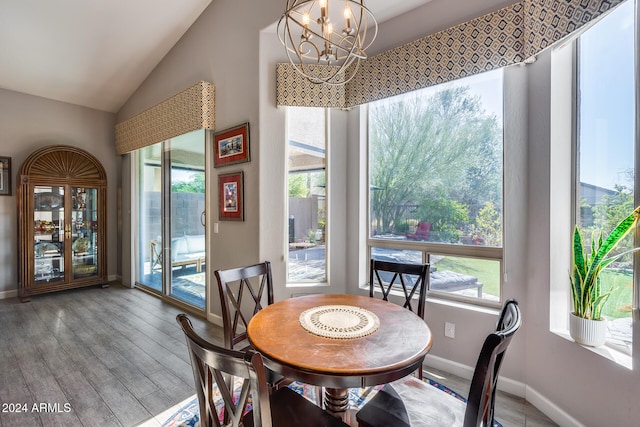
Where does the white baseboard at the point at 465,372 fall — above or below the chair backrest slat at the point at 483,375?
below

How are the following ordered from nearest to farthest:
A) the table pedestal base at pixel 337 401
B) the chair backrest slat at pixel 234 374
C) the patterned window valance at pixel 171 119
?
the chair backrest slat at pixel 234 374
the table pedestal base at pixel 337 401
the patterned window valance at pixel 171 119

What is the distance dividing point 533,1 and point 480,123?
2.63 ft

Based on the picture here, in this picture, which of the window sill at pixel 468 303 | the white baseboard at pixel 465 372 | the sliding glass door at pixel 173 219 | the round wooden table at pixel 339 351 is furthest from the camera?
the sliding glass door at pixel 173 219

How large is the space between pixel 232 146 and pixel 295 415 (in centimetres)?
265

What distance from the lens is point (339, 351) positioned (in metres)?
1.22

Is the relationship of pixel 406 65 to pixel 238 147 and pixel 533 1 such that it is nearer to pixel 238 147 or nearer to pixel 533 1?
pixel 533 1

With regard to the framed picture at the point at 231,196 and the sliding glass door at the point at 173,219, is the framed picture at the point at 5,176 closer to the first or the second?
the sliding glass door at the point at 173,219

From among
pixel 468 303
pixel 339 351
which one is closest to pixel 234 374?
pixel 339 351

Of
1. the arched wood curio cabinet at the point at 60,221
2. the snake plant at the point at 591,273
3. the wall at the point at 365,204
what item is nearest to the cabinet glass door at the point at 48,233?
the arched wood curio cabinet at the point at 60,221

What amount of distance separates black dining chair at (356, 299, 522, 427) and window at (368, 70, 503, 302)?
1204mm

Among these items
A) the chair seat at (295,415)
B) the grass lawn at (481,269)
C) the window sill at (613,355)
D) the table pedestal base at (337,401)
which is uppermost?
the grass lawn at (481,269)

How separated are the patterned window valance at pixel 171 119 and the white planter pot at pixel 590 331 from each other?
3697 mm

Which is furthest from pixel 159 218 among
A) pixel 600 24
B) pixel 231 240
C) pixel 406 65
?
pixel 600 24

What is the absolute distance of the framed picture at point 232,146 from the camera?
3018 mm
